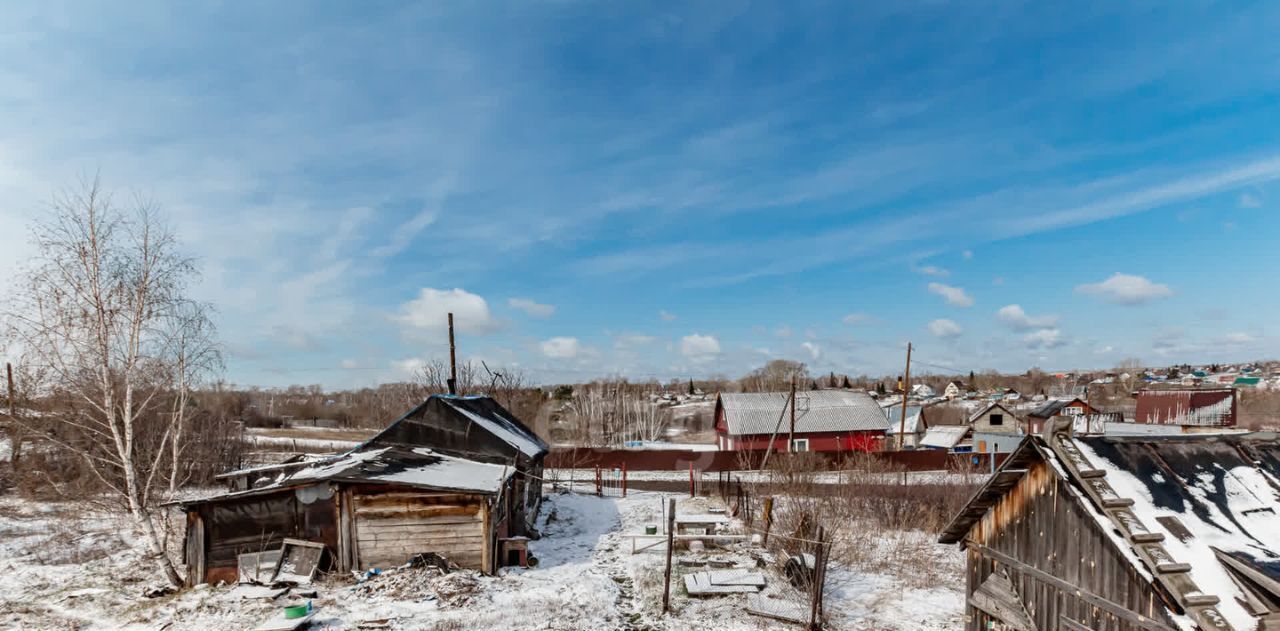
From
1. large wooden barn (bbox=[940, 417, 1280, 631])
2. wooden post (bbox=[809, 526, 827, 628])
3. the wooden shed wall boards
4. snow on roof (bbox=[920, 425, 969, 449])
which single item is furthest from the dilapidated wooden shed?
snow on roof (bbox=[920, 425, 969, 449])

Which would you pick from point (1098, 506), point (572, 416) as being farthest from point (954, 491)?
point (572, 416)

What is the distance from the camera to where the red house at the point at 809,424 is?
4422 centimetres

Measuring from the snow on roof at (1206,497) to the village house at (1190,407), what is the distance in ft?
177

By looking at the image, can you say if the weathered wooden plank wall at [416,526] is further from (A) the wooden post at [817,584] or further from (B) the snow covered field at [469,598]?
(A) the wooden post at [817,584]

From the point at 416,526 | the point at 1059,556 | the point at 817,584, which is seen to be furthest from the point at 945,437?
the point at 416,526

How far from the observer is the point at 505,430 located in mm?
23484

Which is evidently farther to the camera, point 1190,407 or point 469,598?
point 1190,407

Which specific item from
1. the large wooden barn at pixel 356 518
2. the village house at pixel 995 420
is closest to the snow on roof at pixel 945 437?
the village house at pixel 995 420

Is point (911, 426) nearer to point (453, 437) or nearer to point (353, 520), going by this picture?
point (453, 437)

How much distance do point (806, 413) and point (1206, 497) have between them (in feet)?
126

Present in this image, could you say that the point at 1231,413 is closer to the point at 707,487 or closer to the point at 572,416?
the point at 707,487

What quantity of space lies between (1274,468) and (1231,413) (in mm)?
53940

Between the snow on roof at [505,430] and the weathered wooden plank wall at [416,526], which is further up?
the snow on roof at [505,430]

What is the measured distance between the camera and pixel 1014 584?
31.8 feet
